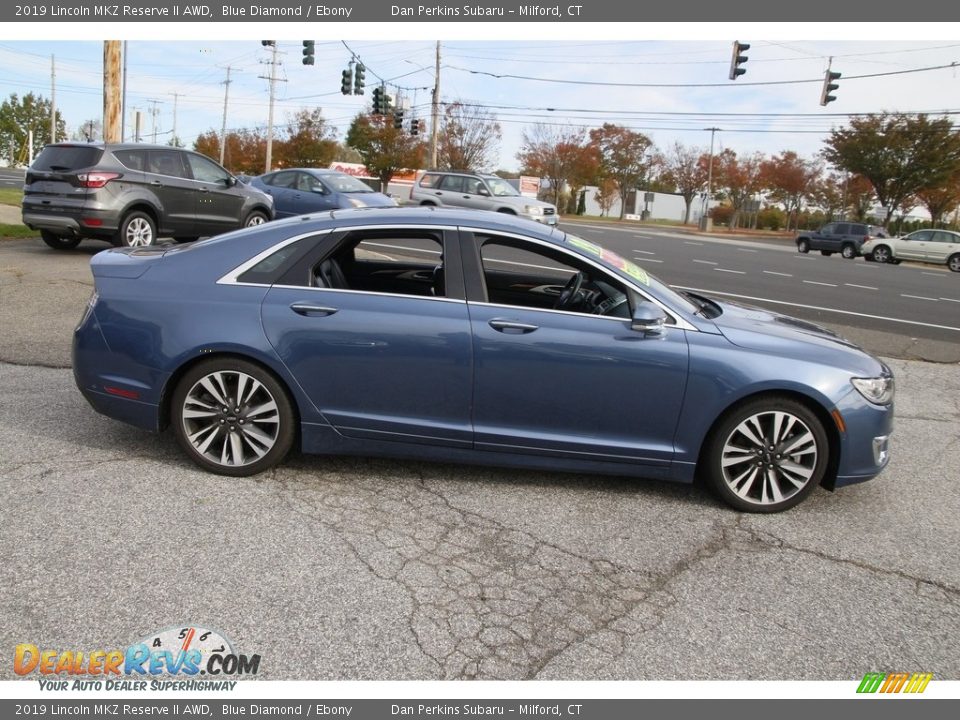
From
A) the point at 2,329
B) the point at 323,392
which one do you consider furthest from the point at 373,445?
the point at 2,329

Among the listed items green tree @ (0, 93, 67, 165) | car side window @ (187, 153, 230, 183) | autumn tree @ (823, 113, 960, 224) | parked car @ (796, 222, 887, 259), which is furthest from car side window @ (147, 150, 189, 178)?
green tree @ (0, 93, 67, 165)

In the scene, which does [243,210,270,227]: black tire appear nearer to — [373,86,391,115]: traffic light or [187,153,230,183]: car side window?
[187,153,230,183]: car side window

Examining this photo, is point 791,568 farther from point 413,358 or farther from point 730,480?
point 413,358

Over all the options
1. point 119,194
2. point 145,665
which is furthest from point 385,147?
point 145,665

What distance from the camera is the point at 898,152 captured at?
52.3 m

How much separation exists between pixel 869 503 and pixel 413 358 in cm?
278

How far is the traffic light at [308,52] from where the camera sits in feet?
90.8

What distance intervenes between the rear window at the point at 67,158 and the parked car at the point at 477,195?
41.6ft

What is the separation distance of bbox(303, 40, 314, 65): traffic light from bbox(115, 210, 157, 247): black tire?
54.8 ft

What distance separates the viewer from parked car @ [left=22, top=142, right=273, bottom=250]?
12109 mm

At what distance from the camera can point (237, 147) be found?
7981 cm

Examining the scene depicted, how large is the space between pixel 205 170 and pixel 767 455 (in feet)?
37.9

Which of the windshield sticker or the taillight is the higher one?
the taillight

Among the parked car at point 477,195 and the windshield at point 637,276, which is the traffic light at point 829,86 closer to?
the parked car at point 477,195
